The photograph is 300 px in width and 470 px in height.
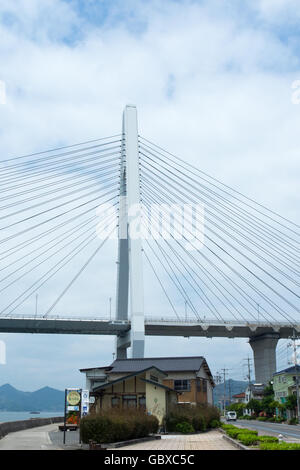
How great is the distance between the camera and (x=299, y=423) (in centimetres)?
5469

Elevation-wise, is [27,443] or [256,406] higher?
[27,443]

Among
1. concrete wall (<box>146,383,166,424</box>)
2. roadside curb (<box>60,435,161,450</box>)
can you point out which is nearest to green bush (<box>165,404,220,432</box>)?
concrete wall (<box>146,383,166,424</box>)

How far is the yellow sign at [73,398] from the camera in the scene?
2455 centimetres

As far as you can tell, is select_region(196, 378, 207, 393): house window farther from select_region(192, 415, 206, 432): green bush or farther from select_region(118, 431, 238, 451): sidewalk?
select_region(118, 431, 238, 451): sidewalk

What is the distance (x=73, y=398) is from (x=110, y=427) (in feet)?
11.7

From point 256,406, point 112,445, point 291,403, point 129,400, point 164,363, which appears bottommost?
point 256,406

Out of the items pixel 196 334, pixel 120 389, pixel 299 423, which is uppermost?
pixel 196 334

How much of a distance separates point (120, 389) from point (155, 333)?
51895 mm

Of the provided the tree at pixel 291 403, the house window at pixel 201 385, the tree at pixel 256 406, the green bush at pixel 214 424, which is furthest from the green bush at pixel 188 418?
the tree at pixel 256 406

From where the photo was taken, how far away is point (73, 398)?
24.6 m

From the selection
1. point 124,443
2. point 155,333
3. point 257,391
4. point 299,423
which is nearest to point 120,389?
point 124,443

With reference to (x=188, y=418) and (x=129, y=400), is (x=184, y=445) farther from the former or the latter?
(x=129, y=400)

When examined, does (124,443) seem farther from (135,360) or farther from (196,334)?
(196,334)

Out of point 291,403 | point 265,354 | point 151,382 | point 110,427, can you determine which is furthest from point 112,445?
point 265,354
